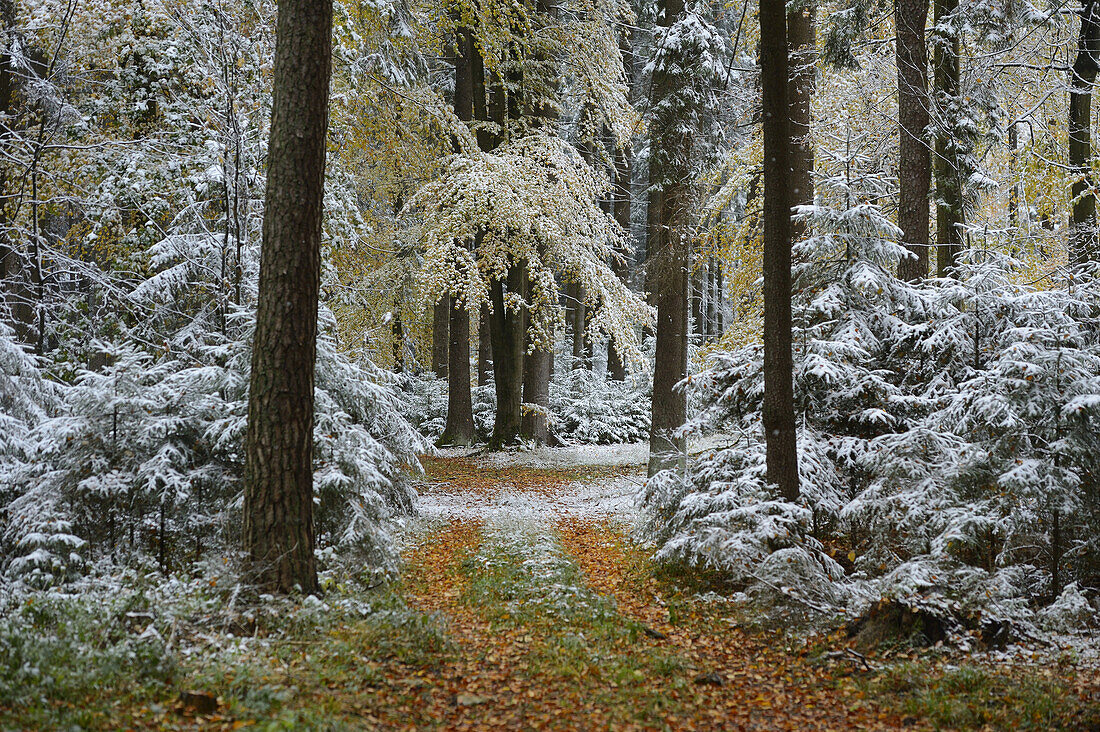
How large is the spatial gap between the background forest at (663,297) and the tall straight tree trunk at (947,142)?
0.06m

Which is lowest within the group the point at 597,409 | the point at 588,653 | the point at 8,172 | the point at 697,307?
the point at 588,653

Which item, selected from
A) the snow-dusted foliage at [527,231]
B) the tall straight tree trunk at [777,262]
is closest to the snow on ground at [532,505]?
the tall straight tree trunk at [777,262]

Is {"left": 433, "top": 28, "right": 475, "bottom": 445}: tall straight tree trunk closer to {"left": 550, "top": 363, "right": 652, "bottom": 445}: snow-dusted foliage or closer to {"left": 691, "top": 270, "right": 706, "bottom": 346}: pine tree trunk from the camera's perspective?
{"left": 550, "top": 363, "right": 652, "bottom": 445}: snow-dusted foliage

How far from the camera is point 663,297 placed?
11.7m

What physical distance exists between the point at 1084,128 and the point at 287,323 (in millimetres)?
11950

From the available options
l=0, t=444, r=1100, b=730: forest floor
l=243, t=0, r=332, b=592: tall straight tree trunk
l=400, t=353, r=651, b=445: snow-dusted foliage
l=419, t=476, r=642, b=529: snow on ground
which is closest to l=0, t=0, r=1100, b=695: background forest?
l=243, t=0, r=332, b=592: tall straight tree trunk

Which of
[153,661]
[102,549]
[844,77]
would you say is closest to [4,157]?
[102,549]

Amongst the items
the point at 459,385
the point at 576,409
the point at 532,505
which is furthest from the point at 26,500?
the point at 576,409

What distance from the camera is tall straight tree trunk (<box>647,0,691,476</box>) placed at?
37.4ft

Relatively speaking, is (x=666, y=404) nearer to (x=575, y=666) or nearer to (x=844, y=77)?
(x=575, y=666)

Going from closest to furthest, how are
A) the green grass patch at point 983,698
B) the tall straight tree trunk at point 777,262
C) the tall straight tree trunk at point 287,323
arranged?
1. the green grass patch at point 983,698
2. the tall straight tree trunk at point 287,323
3. the tall straight tree trunk at point 777,262

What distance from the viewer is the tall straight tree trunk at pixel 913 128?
32.8 ft

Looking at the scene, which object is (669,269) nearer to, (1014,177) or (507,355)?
(1014,177)

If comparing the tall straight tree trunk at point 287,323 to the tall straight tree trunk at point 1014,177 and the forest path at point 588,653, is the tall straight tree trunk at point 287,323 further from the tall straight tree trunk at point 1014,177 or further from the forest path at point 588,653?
the tall straight tree trunk at point 1014,177
